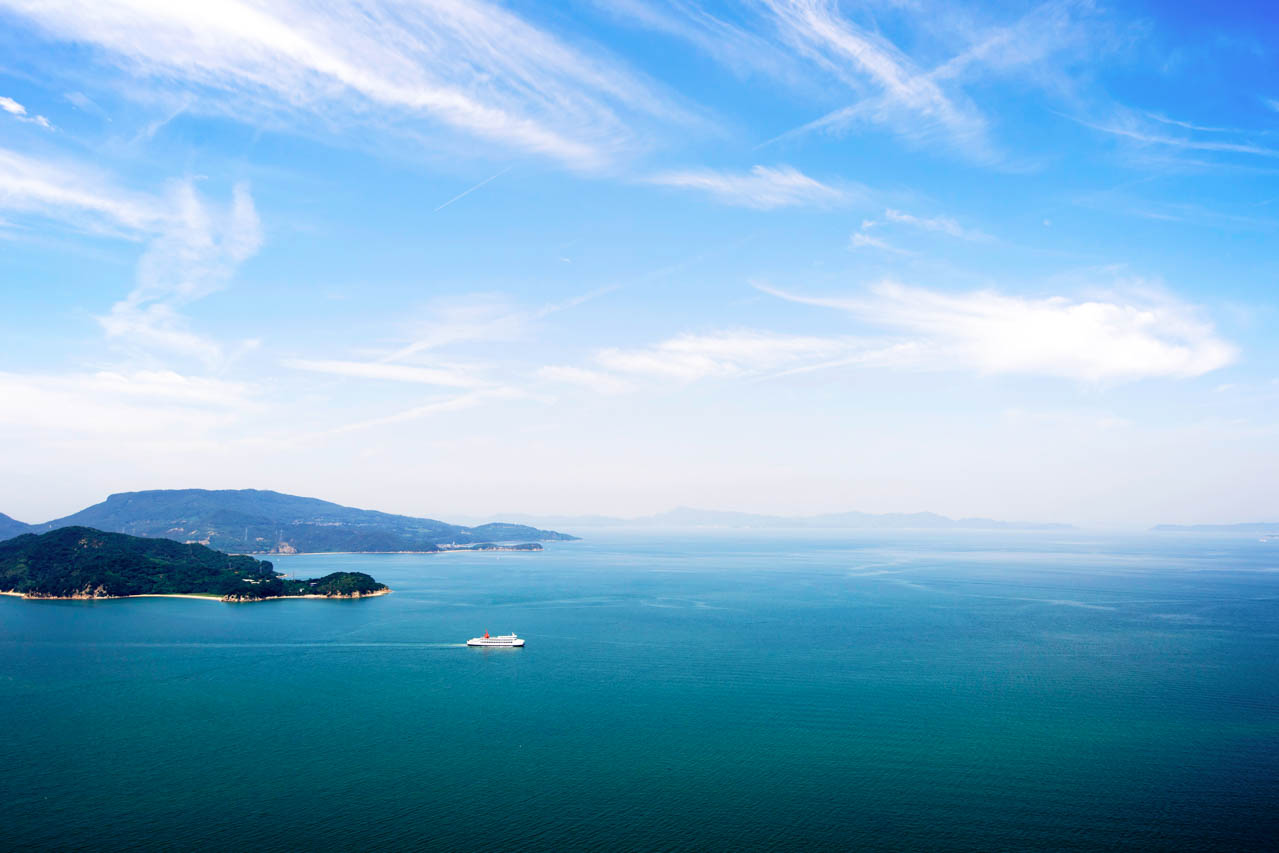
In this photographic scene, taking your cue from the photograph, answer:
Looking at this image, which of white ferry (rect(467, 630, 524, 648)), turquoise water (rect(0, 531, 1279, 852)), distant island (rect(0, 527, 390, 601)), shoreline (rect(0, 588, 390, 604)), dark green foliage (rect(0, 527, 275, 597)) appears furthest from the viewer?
dark green foliage (rect(0, 527, 275, 597))

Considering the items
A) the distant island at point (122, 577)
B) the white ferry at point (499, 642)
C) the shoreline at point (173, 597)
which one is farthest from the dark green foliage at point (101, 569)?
the white ferry at point (499, 642)

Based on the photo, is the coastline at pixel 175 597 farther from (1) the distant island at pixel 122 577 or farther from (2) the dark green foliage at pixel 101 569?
(2) the dark green foliage at pixel 101 569

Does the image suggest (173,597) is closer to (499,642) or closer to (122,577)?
(122,577)

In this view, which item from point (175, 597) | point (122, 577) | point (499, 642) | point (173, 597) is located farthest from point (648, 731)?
point (122, 577)

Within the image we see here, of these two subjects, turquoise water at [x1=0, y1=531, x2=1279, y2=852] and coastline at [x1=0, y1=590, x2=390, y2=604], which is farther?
coastline at [x1=0, y1=590, x2=390, y2=604]

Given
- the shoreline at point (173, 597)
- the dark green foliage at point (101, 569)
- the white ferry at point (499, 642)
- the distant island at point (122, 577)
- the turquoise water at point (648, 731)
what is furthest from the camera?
the dark green foliage at point (101, 569)

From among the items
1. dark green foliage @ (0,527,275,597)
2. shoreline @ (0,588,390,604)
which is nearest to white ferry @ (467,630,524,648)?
shoreline @ (0,588,390,604)

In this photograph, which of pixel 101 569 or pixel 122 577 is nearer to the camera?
pixel 122 577

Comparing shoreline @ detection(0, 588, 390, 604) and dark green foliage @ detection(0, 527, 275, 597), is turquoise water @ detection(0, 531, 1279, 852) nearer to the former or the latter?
shoreline @ detection(0, 588, 390, 604)
